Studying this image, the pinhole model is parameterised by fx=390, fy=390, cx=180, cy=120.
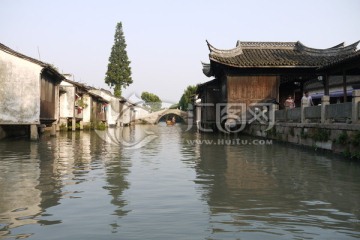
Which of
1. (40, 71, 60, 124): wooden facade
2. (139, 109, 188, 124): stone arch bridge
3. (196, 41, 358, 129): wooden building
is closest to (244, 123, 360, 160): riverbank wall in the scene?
(196, 41, 358, 129): wooden building

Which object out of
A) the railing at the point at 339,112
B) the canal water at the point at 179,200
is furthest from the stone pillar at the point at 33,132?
the railing at the point at 339,112

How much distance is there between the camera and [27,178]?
785 centimetres

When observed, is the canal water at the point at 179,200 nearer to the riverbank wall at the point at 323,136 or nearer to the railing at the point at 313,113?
the riverbank wall at the point at 323,136

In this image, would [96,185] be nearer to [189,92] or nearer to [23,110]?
[23,110]

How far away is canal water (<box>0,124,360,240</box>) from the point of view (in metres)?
4.47

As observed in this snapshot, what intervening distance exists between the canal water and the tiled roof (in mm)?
A: 12306

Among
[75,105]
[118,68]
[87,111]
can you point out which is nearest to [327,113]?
[75,105]

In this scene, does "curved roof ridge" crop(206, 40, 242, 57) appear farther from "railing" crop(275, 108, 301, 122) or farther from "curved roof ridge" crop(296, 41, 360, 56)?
"railing" crop(275, 108, 301, 122)

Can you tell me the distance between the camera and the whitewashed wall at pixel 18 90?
1769 cm

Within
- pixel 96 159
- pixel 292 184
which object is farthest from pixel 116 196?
pixel 96 159

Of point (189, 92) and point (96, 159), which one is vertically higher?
point (189, 92)

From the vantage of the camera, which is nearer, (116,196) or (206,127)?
(116,196)

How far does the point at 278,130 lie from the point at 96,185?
1256 centimetres

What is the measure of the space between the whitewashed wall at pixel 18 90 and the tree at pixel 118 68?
1495 inches
